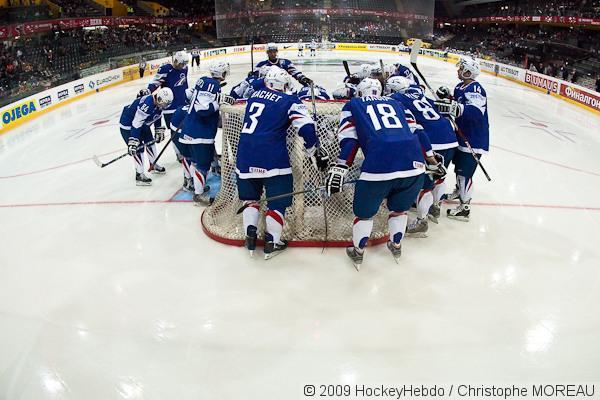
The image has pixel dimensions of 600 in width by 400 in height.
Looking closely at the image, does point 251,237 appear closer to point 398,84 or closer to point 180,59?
point 398,84

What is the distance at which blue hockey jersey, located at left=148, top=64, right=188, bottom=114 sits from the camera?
228 inches

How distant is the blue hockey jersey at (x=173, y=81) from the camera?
5.78 metres

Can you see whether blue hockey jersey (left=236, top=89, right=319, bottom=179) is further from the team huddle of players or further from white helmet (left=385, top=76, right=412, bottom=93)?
white helmet (left=385, top=76, right=412, bottom=93)

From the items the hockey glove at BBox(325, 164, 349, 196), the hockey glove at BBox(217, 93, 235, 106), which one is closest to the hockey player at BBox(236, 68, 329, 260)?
the hockey glove at BBox(325, 164, 349, 196)

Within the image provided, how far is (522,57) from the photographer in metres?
18.8

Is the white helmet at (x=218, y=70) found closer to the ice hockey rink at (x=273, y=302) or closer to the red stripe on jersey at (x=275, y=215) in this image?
the ice hockey rink at (x=273, y=302)

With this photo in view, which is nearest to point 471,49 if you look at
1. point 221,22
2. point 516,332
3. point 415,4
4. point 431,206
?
point 415,4

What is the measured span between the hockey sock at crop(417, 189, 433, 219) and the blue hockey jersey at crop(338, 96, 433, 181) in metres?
0.81

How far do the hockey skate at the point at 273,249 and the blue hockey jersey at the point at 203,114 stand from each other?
1300mm

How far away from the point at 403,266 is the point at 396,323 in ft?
2.46

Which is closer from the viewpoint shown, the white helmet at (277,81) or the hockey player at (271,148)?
the hockey player at (271,148)

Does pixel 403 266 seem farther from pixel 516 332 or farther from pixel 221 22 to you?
pixel 221 22

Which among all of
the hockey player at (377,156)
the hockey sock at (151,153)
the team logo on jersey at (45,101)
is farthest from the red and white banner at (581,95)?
the team logo on jersey at (45,101)
